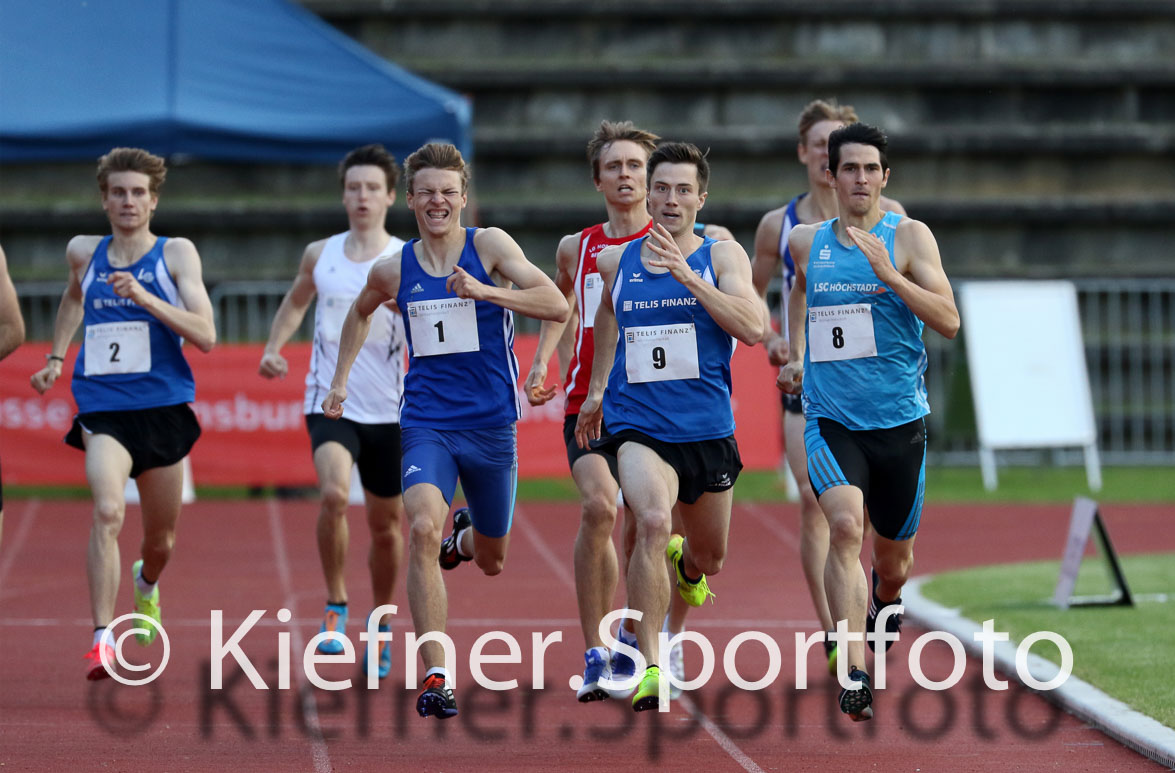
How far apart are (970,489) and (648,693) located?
11019mm

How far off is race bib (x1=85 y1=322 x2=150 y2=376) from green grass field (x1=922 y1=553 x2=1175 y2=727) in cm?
435

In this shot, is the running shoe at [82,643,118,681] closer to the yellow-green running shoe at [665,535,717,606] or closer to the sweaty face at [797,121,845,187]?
the yellow-green running shoe at [665,535,717,606]

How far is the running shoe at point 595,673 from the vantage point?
6531 millimetres

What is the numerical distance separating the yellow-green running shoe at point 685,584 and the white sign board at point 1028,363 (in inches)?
361

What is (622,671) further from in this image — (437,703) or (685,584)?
(437,703)

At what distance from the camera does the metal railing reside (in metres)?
16.9

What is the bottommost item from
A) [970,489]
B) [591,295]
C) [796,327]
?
[970,489]

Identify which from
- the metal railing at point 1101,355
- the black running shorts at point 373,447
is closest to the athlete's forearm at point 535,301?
the black running shorts at point 373,447

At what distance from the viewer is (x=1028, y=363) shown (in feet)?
53.2

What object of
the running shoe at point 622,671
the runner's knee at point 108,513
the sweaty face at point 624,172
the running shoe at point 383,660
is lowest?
the running shoe at point 383,660

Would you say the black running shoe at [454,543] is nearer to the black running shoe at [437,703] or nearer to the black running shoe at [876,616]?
the black running shoe at [437,703]

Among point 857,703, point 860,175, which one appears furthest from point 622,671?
point 860,175

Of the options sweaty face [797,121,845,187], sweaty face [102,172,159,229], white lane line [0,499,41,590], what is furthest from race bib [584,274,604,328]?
white lane line [0,499,41,590]

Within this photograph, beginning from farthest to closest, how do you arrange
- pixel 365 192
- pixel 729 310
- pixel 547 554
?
pixel 547 554, pixel 365 192, pixel 729 310
